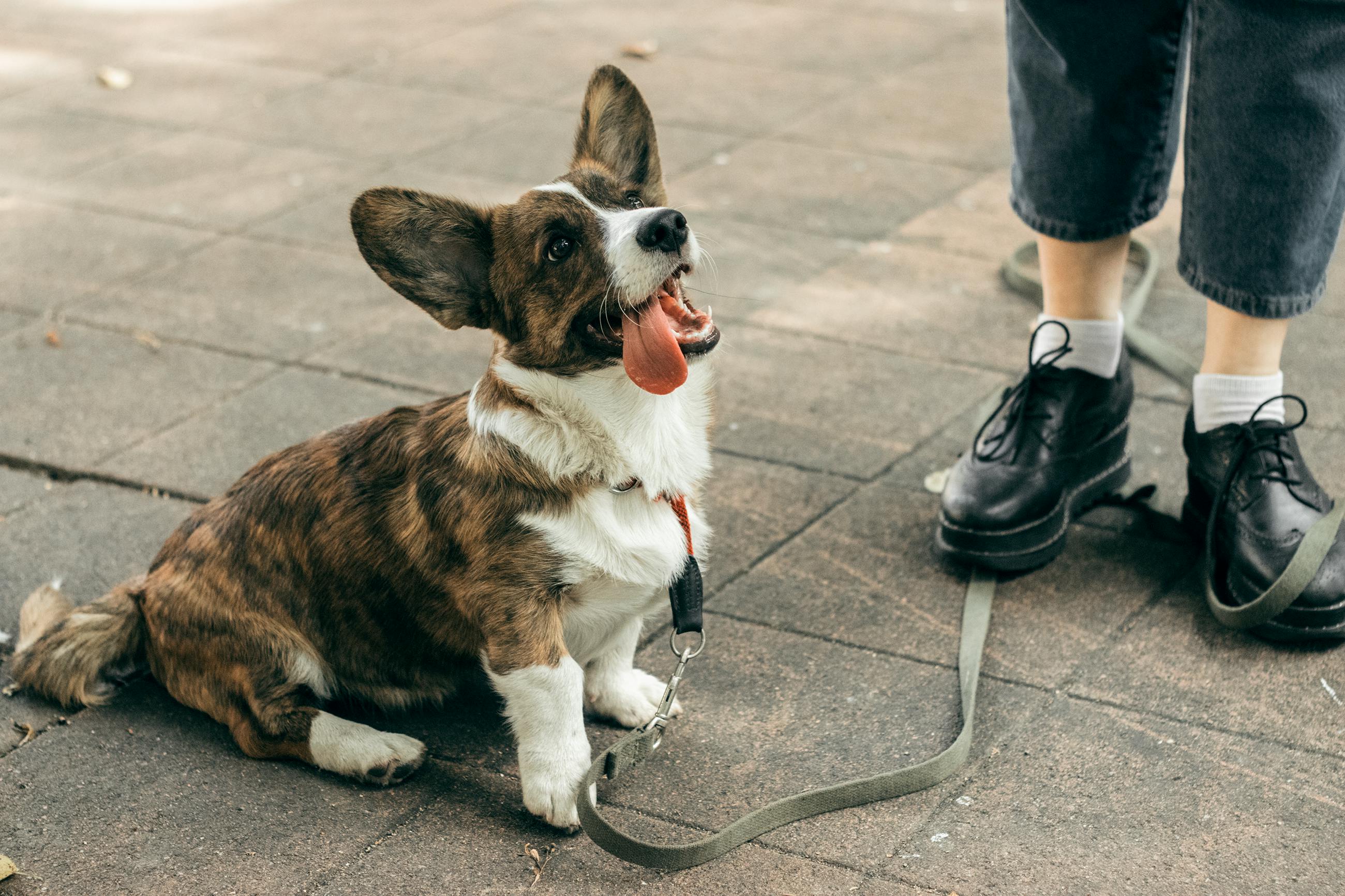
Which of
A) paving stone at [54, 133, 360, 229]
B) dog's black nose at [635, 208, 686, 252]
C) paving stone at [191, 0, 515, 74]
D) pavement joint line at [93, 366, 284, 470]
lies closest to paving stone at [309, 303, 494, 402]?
pavement joint line at [93, 366, 284, 470]

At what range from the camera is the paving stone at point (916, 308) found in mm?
4770

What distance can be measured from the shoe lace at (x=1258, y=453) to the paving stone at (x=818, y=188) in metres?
2.62

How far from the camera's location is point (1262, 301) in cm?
317

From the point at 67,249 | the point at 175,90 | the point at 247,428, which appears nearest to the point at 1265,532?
the point at 247,428

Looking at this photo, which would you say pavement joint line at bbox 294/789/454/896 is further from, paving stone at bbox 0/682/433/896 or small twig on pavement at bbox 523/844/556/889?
small twig on pavement at bbox 523/844/556/889

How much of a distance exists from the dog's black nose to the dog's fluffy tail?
1.41 m

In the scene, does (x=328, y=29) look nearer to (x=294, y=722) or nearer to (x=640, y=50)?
(x=640, y=50)

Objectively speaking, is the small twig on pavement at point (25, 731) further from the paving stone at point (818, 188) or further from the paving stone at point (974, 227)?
the paving stone at point (974, 227)

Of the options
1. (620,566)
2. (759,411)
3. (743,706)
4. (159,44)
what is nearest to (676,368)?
(620,566)

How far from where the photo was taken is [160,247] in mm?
5660

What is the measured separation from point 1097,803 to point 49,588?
2.33 metres

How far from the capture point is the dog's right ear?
2576 millimetres

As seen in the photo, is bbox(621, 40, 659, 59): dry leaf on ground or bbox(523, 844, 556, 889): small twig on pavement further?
bbox(621, 40, 659, 59): dry leaf on ground

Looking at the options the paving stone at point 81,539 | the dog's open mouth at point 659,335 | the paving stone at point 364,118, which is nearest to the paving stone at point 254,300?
the paving stone at point 81,539
